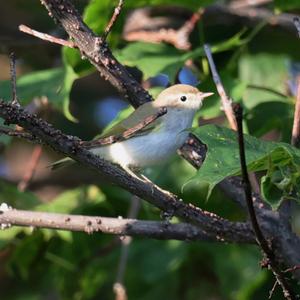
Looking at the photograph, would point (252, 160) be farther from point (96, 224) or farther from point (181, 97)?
point (181, 97)

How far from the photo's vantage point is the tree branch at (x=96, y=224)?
100 inches

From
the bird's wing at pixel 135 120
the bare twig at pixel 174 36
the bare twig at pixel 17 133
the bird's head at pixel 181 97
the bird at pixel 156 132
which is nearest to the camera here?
the bare twig at pixel 17 133

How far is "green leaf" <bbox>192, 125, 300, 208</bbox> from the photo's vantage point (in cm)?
201

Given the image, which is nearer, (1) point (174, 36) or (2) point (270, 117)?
(2) point (270, 117)

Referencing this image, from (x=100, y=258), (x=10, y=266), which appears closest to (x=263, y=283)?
(x=100, y=258)

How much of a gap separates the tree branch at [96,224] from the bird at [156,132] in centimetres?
44

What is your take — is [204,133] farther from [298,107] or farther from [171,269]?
[171,269]

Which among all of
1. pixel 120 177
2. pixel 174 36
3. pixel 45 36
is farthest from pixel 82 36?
pixel 174 36

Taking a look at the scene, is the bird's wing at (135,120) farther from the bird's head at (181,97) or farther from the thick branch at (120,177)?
the thick branch at (120,177)

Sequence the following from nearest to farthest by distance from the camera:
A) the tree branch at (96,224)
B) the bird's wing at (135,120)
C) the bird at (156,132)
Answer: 1. the tree branch at (96,224)
2. the bird's wing at (135,120)
3. the bird at (156,132)

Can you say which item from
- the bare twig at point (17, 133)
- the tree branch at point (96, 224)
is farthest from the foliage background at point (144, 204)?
the bare twig at point (17, 133)

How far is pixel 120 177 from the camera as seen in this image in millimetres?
2115

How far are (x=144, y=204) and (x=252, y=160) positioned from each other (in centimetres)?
147

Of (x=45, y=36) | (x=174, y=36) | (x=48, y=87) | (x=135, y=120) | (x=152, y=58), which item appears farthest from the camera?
(x=174, y=36)
